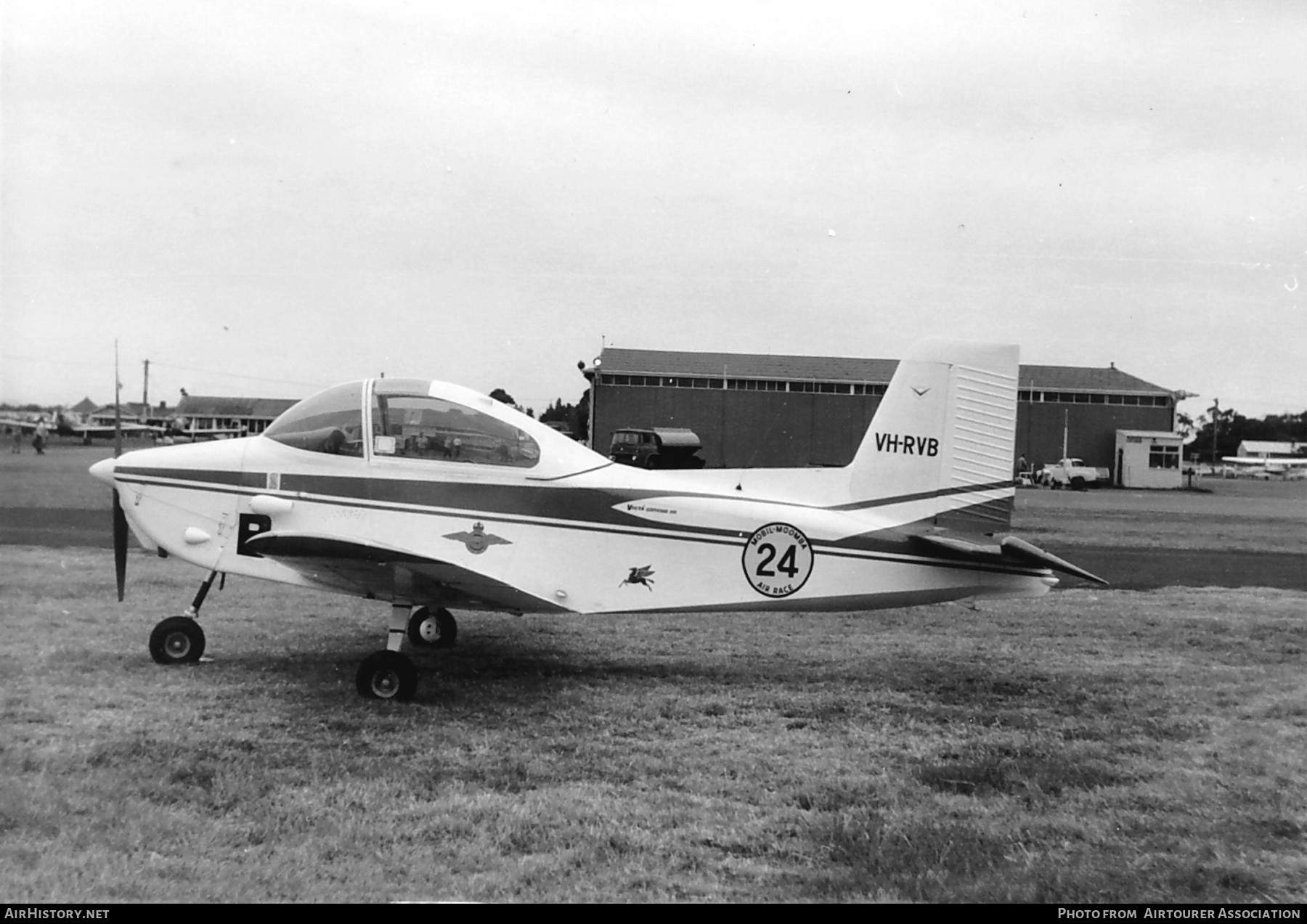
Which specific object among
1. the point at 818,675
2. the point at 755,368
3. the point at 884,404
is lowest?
the point at 818,675

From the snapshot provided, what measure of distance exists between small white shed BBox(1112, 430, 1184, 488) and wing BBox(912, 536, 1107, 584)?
3098 cm

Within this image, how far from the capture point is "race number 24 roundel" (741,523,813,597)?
5949 mm

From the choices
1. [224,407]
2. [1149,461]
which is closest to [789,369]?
[224,407]

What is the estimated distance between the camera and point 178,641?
240 inches

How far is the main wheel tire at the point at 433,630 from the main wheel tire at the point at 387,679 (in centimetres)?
160

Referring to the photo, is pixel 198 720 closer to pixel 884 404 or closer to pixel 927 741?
pixel 927 741

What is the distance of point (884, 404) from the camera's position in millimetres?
6195

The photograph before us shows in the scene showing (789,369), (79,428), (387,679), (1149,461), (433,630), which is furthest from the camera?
(1149,461)

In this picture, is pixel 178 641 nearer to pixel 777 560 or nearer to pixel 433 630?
pixel 433 630

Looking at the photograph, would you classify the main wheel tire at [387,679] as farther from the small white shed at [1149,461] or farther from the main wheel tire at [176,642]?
the small white shed at [1149,461]

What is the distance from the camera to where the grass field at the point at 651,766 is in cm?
324

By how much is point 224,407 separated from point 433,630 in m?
4.34

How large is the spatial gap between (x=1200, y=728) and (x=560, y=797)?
12.5 ft

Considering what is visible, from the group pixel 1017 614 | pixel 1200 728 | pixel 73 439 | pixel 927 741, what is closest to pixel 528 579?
pixel 927 741
